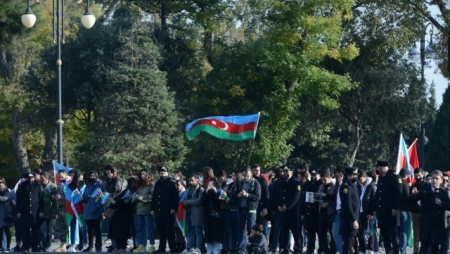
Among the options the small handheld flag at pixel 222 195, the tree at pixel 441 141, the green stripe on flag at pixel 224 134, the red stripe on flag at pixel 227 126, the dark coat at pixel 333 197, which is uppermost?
the tree at pixel 441 141

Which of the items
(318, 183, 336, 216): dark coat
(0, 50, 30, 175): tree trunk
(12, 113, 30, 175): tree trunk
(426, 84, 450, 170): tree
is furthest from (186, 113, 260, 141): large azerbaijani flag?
(12, 113, 30, 175): tree trunk

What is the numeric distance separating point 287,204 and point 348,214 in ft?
6.77

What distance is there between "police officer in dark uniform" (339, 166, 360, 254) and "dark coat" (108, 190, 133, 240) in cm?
534

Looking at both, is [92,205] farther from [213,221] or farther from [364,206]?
[364,206]

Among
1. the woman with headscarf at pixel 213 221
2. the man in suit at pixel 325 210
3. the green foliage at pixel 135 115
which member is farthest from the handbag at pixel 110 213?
the green foliage at pixel 135 115

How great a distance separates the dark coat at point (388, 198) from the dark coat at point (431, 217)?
1.64 feet

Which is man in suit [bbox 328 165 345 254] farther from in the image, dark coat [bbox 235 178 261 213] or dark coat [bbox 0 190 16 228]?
dark coat [bbox 0 190 16 228]

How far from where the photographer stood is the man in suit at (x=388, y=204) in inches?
707

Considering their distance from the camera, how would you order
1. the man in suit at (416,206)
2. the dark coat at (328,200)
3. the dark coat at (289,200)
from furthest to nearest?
the dark coat at (289,200) → the man in suit at (416,206) → the dark coat at (328,200)

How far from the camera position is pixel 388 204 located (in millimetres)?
18109

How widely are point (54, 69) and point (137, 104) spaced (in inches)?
236

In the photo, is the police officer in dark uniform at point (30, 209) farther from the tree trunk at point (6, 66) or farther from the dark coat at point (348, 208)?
the tree trunk at point (6, 66)

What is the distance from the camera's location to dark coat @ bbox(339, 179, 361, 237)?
58.7 ft

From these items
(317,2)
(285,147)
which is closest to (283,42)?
(317,2)
